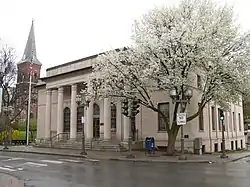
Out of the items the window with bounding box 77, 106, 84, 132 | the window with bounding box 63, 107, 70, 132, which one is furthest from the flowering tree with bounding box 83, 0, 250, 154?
the window with bounding box 63, 107, 70, 132

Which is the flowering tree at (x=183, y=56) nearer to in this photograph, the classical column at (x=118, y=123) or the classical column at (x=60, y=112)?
the classical column at (x=118, y=123)

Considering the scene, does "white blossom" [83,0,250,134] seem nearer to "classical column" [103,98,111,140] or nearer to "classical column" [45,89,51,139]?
"classical column" [103,98,111,140]

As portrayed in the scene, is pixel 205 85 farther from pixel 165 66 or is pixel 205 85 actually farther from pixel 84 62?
pixel 84 62

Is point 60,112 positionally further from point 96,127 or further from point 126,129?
point 126,129

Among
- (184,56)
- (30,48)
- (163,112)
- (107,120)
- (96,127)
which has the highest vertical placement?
(30,48)

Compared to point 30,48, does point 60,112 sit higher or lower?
lower

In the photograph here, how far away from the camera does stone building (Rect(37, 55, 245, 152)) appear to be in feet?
100

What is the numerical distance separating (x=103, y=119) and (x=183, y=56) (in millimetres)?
14817

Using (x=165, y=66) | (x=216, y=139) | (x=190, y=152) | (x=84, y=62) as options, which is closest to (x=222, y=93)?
(x=165, y=66)

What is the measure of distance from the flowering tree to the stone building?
544 centimetres

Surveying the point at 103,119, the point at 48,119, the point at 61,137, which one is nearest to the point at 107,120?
the point at 103,119

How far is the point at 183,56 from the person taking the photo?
22.6m

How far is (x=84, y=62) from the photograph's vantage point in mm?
36594

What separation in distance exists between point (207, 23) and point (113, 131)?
15914mm
